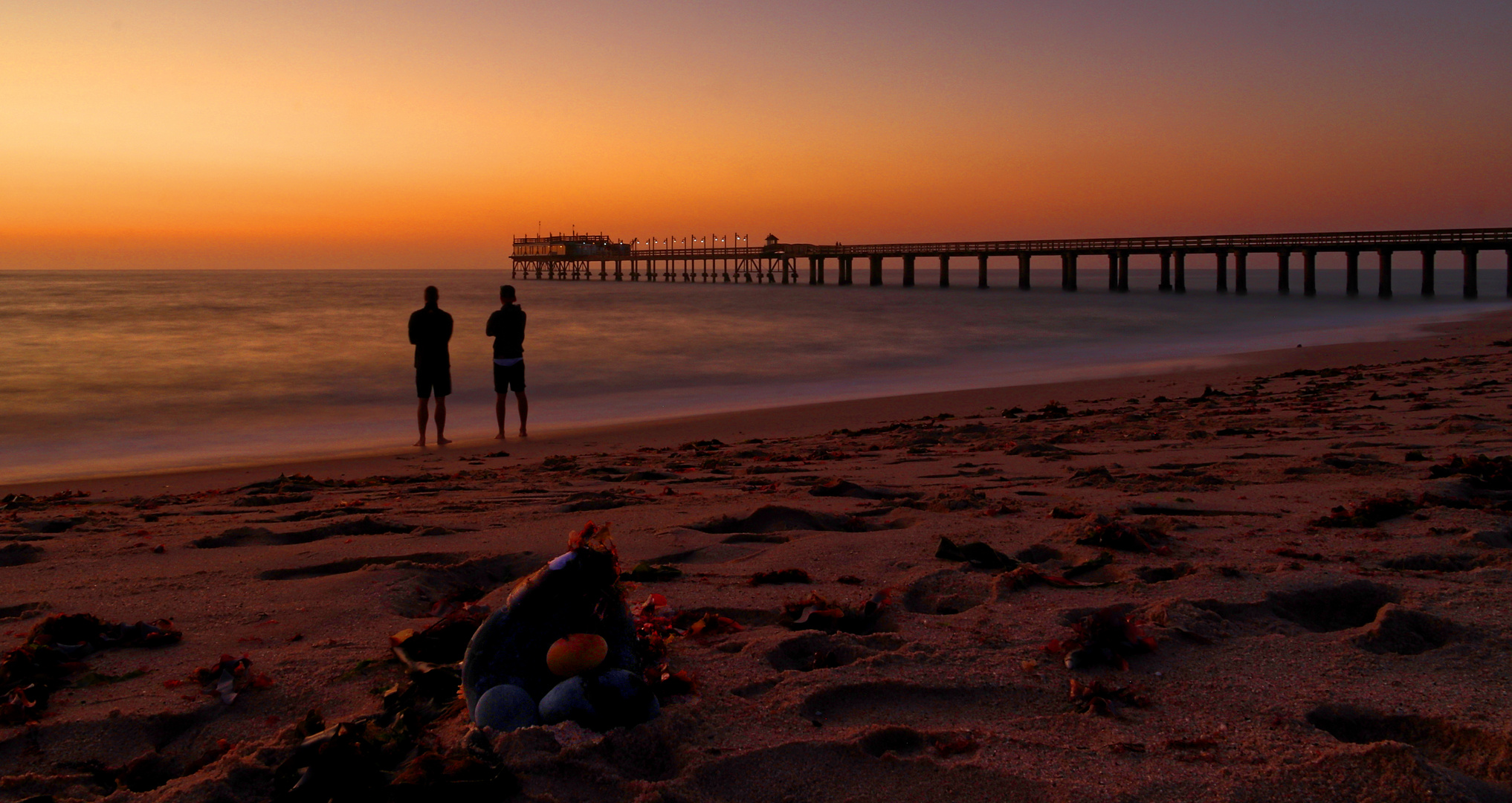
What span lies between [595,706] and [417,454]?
7.63m

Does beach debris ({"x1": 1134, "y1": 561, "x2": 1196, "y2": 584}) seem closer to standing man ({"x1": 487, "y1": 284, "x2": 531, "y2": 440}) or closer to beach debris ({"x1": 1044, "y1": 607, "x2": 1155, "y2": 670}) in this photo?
beach debris ({"x1": 1044, "y1": 607, "x2": 1155, "y2": 670})

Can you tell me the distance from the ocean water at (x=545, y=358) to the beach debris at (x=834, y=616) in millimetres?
8074

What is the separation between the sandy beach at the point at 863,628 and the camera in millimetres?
2377

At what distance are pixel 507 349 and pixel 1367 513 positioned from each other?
26.3 ft

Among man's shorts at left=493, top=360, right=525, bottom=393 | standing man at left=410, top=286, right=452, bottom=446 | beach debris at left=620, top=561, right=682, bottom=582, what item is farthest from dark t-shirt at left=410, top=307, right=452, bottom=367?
beach debris at left=620, top=561, right=682, bottom=582

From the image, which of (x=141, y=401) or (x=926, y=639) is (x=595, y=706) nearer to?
(x=926, y=639)

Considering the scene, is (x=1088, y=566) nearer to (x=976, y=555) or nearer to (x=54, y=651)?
(x=976, y=555)

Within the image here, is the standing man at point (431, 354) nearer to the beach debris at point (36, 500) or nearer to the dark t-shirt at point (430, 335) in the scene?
the dark t-shirt at point (430, 335)

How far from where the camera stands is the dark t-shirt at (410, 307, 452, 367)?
9945 millimetres

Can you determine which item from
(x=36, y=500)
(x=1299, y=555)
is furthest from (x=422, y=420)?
(x=1299, y=555)

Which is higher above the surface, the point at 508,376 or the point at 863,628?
the point at 508,376

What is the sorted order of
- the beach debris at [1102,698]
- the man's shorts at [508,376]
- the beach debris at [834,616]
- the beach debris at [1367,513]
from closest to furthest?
the beach debris at [1102,698], the beach debris at [834,616], the beach debris at [1367,513], the man's shorts at [508,376]

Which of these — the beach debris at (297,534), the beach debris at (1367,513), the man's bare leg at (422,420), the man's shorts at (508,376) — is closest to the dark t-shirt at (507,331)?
the man's shorts at (508,376)

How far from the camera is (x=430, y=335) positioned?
995 cm
